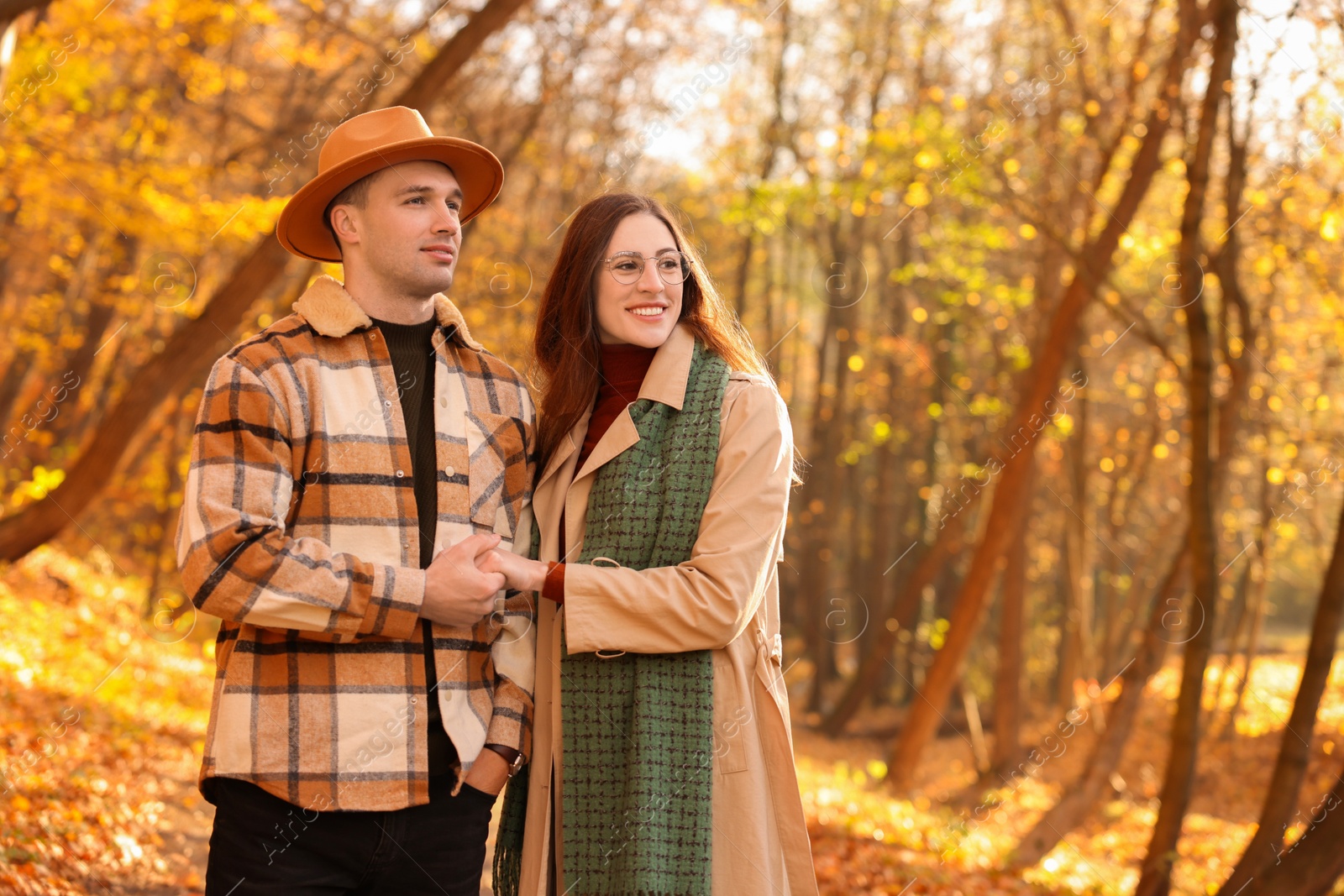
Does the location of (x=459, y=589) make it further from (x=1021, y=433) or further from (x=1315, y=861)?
(x=1021, y=433)

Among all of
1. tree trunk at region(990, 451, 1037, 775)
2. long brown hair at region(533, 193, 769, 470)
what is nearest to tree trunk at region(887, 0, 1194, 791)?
tree trunk at region(990, 451, 1037, 775)

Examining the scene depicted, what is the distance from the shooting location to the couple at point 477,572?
244 cm

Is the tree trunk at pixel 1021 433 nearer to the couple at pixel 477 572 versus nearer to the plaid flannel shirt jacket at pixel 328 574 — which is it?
the couple at pixel 477 572

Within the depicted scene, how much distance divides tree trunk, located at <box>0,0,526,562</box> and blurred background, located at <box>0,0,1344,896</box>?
3 cm

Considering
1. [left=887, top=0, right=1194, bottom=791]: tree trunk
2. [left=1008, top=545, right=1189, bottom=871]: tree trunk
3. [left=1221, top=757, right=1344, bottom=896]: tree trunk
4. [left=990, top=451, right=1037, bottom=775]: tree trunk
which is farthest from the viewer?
[left=990, top=451, right=1037, bottom=775]: tree trunk

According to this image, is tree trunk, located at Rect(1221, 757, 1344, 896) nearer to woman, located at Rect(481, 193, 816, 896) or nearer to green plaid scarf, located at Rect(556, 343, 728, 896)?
woman, located at Rect(481, 193, 816, 896)

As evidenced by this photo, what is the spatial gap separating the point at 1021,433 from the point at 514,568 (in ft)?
27.4

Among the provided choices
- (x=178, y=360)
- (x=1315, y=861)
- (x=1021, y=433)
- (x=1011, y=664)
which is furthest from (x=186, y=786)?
(x=1011, y=664)

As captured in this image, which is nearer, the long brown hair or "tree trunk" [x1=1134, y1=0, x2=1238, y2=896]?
the long brown hair

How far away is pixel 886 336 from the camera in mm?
17844

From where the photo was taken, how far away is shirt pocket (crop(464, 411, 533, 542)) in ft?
9.22

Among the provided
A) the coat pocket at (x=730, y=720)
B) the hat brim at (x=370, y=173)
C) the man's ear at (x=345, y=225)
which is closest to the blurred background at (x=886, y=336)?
the hat brim at (x=370, y=173)

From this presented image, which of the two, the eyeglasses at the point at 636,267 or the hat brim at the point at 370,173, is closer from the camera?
the hat brim at the point at 370,173

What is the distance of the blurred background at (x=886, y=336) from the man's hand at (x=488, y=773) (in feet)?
5.68
